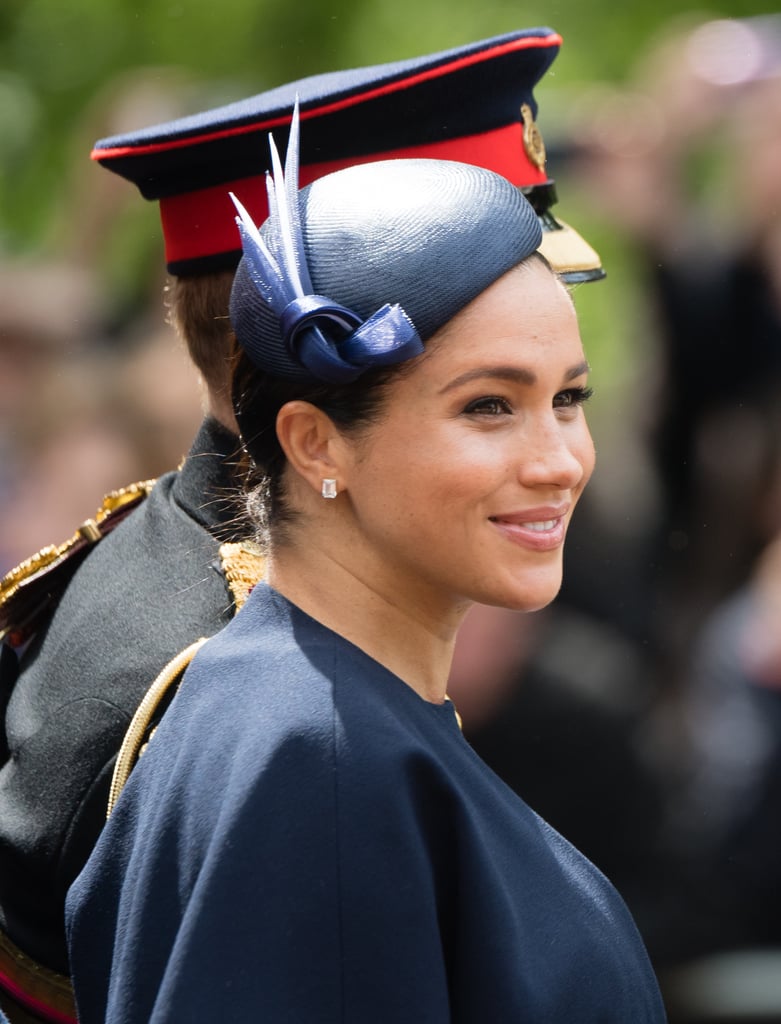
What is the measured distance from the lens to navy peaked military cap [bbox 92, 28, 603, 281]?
235cm

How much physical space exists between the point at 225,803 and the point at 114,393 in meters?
2.75

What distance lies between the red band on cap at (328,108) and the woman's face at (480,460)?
20.8 inches

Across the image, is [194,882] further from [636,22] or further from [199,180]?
[636,22]

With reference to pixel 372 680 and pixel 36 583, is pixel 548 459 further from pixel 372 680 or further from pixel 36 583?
pixel 36 583

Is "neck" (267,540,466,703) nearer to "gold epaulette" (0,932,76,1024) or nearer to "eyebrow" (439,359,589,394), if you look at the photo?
"eyebrow" (439,359,589,394)

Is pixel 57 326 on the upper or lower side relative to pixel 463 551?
upper

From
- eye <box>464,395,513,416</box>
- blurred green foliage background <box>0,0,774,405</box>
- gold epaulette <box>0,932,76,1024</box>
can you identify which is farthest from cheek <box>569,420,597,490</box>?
blurred green foliage background <box>0,0,774,405</box>

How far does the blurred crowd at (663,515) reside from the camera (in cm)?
412

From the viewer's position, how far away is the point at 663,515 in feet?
15.1

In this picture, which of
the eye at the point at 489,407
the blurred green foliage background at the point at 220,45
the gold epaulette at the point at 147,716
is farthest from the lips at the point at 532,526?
the blurred green foliage background at the point at 220,45

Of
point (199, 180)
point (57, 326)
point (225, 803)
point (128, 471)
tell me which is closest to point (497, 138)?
point (199, 180)

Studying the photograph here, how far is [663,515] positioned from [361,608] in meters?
2.80

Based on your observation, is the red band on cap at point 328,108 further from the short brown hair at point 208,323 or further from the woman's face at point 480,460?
the woman's face at point 480,460

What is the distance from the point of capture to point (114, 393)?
4.34 metres
